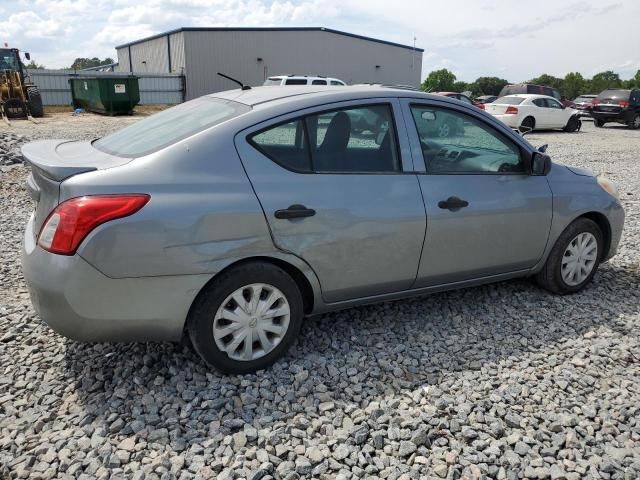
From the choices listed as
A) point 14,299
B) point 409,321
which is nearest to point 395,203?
point 409,321

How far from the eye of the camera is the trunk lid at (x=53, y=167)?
2.80 meters

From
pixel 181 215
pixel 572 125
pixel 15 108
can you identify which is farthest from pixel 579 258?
pixel 15 108

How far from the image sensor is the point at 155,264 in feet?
9.12

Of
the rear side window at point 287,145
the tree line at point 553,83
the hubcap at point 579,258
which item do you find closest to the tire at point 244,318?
the rear side window at point 287,145

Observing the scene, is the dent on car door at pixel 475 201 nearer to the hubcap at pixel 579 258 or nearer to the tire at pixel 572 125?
the hubcap at pixel 579 258

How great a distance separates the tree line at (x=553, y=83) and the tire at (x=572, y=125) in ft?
98.0

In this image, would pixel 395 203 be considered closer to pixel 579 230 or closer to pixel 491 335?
pixel 491 335

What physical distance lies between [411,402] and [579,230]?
7.54ft

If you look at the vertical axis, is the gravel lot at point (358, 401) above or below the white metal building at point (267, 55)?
below

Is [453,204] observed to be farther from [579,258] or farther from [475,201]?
[579,258]

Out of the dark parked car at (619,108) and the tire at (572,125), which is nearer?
the tire at (572,125)

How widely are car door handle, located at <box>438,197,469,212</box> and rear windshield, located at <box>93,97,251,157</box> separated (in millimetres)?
1407

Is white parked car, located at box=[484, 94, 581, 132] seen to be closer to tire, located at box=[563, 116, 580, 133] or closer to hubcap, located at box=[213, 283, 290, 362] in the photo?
tire, located at box=[563, 116, 580, 133]

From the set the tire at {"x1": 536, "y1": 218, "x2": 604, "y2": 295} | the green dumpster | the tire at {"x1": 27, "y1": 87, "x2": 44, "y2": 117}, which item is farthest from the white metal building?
the tire at {"x1": 536, "y1": 218, "x2": 604, "y2": 295}
